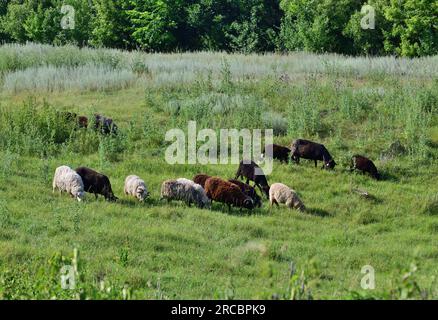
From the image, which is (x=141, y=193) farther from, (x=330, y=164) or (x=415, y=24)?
(x=415, y=24)

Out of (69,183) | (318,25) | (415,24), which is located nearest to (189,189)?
(69,183)

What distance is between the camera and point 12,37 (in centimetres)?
5150

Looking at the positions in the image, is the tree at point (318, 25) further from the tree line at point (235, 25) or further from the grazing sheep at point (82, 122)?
the grazing sheep at point (82, 122)

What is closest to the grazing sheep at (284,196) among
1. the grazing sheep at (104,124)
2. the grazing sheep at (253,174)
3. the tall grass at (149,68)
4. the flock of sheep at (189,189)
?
the flock of sheep at (189,189)

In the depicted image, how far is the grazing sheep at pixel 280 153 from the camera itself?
18.3 meters

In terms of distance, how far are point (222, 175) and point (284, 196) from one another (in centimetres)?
243

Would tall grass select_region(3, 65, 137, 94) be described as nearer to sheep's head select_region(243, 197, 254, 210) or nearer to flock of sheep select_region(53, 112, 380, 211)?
flock of sheep select_region(53, 112, 380, 211)

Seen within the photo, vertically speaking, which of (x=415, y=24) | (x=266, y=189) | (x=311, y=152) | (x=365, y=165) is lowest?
(x=266, y=189)

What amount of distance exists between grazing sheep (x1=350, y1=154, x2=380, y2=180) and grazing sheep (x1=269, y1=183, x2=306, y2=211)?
8.66 ft

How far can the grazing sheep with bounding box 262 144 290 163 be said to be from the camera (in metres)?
18.3

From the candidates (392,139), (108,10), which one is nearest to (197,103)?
(392,139)

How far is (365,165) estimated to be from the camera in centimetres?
1752

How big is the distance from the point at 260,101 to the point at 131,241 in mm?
10349
